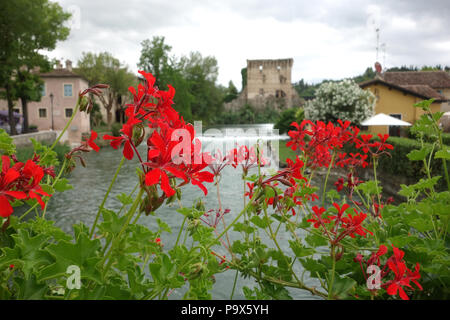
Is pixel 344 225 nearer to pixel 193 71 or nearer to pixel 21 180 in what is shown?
pixel 21 180

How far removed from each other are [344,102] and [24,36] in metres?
16.3

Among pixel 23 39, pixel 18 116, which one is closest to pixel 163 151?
pixel 23 39

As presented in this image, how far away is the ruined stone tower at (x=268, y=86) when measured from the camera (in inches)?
1943

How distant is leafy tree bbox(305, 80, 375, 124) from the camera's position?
1455 centimetres

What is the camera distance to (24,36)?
642 inches

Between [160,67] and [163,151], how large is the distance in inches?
1526

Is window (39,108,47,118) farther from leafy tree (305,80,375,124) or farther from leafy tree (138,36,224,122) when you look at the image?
leafy tree (305,80,375,124)

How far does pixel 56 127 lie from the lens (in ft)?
91.0

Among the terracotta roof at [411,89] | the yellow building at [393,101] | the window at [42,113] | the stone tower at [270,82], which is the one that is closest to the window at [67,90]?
the window at [42,113]

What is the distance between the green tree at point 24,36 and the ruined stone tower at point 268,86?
106ft

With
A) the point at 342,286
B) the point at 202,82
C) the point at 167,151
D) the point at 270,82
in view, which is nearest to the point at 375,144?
the point at 342,286

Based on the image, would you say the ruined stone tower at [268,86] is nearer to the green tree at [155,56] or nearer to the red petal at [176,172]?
the green tree at [155,56]

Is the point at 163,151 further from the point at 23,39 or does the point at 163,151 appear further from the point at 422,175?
the point at 23,39

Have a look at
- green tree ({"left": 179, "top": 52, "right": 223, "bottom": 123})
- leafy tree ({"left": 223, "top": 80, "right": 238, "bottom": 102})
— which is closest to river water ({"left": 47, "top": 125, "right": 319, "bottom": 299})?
green tree ({"left": 179, "top": 52, "right": 223, "bottom": 123})
